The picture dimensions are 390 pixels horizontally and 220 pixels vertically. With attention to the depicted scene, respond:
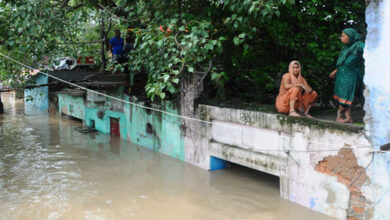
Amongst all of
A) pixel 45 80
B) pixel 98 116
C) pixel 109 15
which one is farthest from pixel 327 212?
pixel 45 80

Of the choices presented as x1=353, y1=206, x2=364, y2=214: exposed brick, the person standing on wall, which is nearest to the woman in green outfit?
x1=353, y1=206, x2=364, y2=214: exposed brick

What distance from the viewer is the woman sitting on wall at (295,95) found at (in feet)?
21.5

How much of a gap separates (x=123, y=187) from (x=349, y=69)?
16.1 feet

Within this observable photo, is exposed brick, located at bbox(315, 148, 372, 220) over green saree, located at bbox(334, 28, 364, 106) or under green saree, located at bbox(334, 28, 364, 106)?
under

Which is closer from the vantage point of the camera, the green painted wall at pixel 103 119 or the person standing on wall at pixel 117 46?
the person standing on wall at pixel 117 46

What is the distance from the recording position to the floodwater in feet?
21.3

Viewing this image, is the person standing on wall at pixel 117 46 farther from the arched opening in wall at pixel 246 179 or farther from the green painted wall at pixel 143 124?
the arched opening in wall at pixel 246 179

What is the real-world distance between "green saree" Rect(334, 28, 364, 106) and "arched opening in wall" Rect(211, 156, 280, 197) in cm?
232

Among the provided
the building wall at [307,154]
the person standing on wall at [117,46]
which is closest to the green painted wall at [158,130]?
the person standing on wall at [117,46]

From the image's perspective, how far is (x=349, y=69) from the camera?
6.08 meters

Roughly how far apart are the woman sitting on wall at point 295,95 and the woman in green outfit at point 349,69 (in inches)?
24.4

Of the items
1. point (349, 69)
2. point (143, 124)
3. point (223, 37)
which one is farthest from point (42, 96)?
point (349, 69)

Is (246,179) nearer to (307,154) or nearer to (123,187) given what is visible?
(307,154)

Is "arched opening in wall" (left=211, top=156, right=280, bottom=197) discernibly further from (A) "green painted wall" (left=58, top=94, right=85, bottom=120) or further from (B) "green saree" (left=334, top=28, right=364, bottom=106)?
(A) "green painted wall" (left=58, top=94, right=85, bottom=120)
